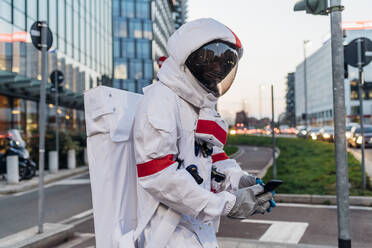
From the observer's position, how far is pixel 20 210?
25.6 feet

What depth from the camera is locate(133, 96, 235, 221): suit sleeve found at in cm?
162

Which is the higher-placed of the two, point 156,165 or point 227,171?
point 156,165

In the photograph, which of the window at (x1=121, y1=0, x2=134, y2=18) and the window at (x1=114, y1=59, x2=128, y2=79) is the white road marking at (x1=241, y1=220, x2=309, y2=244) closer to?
the window at (x1=114, y1=59, x2=128, y2=79)

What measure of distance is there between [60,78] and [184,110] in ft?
46.3

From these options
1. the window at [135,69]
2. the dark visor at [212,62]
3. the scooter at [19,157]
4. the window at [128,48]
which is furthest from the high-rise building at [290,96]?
the dark visor at [212,62]

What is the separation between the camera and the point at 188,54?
6.02ft

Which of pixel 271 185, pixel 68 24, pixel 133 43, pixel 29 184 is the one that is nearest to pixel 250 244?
pixel 271 185

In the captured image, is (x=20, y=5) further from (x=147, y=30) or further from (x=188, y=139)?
(x=147, y=30)

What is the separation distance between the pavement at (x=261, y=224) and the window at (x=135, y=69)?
41.8 metres

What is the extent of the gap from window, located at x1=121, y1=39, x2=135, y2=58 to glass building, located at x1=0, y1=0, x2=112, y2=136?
9.78 meters

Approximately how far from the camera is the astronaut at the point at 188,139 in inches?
64.4

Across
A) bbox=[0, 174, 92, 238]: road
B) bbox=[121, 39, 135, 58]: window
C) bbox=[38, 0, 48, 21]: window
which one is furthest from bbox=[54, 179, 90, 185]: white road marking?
bbox=[121, 39, 135, 58]: window

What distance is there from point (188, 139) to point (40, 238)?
159 inches

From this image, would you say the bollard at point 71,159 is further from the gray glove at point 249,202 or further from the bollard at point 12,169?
the gray glove at point 249,202
